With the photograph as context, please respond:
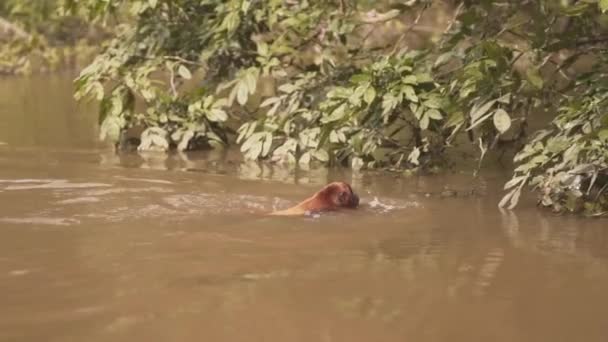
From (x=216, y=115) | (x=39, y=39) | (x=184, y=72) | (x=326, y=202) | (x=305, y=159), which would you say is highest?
(x=39, y=39)

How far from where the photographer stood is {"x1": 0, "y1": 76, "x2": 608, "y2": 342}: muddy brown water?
103 inches

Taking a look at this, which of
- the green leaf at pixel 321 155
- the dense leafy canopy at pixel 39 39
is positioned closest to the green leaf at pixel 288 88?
the green leaf at pixel 321 155

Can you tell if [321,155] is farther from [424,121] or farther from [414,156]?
[424,121]

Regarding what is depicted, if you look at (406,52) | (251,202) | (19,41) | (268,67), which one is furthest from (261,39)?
(19,41)

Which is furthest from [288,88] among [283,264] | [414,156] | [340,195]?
[283,264]

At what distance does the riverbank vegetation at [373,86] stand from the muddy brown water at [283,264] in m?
0.32

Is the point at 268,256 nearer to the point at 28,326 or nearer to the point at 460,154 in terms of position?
the point at 28,326

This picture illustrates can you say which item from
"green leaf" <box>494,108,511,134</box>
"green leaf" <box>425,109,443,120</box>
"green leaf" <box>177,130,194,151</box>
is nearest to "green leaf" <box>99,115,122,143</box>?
"green leaf" <box>177,130,194,151</box>

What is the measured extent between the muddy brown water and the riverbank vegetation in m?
0.32

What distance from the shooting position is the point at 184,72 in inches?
261

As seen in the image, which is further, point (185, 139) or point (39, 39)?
point (39, 39)

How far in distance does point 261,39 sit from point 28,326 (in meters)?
4.78

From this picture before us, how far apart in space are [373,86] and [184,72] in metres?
2.02

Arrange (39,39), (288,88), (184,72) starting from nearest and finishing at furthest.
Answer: (288,88) → (184,72) → (39,39)
